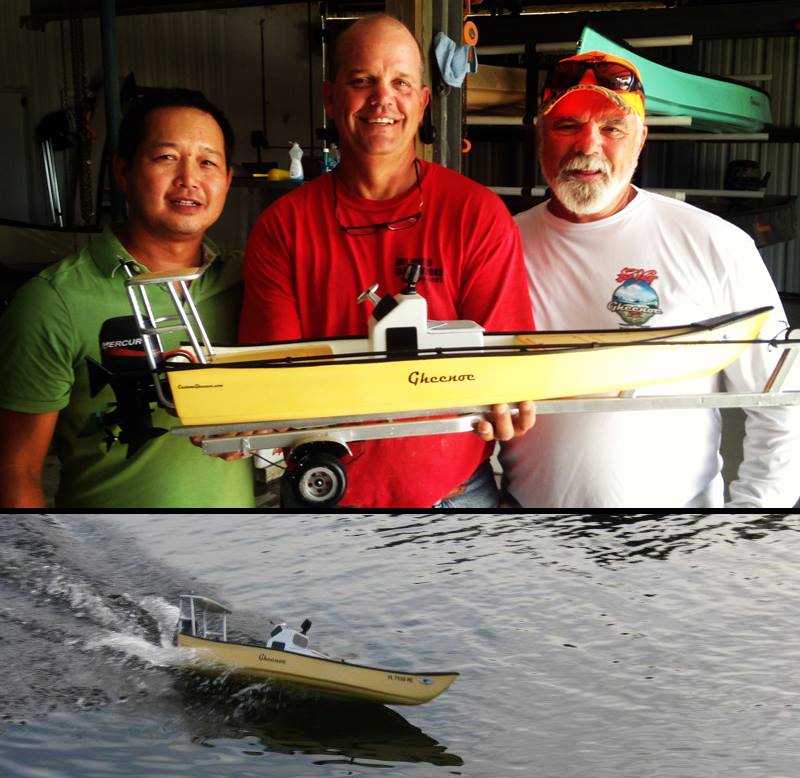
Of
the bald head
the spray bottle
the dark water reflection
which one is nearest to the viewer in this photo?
the bald head

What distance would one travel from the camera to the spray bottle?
3.68ft

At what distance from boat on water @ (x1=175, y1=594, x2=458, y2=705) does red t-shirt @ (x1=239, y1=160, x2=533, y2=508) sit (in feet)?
2.34

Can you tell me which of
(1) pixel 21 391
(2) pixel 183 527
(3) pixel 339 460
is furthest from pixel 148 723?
(3) pixel 339 460

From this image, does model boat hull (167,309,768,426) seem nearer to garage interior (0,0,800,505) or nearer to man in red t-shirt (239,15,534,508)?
man in red t-shirt (239,15,534,508)

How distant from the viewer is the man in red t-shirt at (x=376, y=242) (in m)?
1.04

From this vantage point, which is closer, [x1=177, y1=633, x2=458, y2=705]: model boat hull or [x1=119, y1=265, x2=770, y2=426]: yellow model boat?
[x1=119, y1=265, x2=770, y2=426]: yellow model boat

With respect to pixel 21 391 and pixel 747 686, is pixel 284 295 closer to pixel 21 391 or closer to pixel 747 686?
pixel 21 391

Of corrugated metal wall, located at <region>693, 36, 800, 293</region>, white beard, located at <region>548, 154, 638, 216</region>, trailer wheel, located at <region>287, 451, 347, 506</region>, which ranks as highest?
corrugated metal wall, located at <region>693, 36, 800, 293</region>

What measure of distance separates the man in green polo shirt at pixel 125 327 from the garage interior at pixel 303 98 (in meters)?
0.03

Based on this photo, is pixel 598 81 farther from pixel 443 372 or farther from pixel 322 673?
pixel 322 673

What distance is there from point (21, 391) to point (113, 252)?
238 mm

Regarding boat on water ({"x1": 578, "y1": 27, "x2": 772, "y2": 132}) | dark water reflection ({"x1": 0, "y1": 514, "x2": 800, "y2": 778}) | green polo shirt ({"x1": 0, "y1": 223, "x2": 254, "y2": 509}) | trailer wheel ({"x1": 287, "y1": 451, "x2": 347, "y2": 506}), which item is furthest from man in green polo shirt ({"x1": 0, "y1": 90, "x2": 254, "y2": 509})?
boat on water ({"x1": 578, "y1": 27, "x2": 772, "y2": 132})

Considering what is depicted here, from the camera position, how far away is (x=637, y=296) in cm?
113

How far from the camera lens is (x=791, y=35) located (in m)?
1.22
